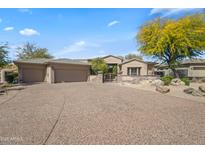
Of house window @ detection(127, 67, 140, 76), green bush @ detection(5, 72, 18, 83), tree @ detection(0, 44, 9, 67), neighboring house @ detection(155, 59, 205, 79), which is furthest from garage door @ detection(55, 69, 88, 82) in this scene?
neighboring house @ detection(155, 59, 205, 79)

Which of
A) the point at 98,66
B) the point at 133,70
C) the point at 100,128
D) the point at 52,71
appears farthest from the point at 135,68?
the point at 100,128

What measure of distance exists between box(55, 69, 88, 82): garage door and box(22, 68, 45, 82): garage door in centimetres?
229

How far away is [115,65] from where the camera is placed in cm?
3009

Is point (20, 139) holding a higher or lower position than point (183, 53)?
lower

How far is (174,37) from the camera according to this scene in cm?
1927

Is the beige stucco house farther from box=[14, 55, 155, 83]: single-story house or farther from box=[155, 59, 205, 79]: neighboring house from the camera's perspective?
box=[14, 55, 155, 83]: single-story house

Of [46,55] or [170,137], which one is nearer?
[170,137]

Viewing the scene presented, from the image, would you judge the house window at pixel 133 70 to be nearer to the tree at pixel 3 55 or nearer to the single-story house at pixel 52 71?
the single-story house at pixel 52 71

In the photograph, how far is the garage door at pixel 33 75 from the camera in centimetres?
2089

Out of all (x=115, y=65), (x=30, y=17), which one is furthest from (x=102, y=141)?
(x=115, y=65)

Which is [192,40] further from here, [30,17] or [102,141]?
[102,141]

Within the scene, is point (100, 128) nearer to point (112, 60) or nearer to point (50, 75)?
point (50, 75)
